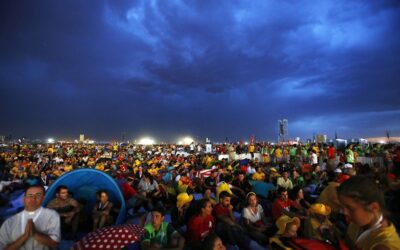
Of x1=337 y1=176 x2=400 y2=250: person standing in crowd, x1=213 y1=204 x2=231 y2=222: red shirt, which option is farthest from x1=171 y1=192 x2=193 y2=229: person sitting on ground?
x1=337 y1=176 x2=400 y2=250: person standing in crowd

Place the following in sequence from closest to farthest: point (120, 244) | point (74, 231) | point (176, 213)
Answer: point (120, 244) → point (74, 231) → point (176, 213)

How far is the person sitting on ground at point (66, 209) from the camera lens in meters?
6.21

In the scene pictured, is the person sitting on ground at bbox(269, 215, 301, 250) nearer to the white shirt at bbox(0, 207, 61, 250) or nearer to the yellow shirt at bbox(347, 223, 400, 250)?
the yellow shirt at bbox(347, 223, 400, 250)

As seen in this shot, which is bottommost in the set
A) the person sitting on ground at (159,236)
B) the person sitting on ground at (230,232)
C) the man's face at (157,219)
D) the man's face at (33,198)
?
the person sitting on ground at (230,232)

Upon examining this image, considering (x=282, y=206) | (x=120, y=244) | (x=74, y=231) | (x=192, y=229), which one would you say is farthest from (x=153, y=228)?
(x=282, y=206)

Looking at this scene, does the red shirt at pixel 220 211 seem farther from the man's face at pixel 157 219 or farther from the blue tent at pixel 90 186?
the blue tent at pixel 90 186

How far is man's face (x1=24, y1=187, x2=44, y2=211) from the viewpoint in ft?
10.5

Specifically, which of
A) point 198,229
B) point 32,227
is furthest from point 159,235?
point 32,227

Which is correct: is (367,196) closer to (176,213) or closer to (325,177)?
(176,213)

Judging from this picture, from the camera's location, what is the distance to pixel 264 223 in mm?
6305

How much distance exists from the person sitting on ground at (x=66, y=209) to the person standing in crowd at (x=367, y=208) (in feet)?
20.8

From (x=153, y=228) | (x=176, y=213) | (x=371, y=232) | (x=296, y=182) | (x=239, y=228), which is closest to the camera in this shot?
(x=371, y=232)

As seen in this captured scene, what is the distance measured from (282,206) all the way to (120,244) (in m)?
4.51

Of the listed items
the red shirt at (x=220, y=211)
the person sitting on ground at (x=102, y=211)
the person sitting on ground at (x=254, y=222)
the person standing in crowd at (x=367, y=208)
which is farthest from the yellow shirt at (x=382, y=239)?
the person sitting on ground at (x=102, y=211)
